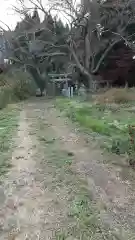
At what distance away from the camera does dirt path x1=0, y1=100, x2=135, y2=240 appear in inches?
152

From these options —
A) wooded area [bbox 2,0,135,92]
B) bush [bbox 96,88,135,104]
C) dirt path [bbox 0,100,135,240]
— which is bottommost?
bush [bbox 96,88,135,104]

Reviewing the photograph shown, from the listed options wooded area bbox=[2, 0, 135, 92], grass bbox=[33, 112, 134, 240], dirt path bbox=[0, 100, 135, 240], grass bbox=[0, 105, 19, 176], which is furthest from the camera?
wooded area bbox=[2, 0, 135, 92]

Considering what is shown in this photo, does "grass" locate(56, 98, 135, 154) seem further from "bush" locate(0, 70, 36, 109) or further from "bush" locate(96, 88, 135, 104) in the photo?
"bush" locate(0, 70, 36, 109)

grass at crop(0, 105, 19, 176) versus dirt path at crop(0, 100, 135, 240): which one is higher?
dirt path at crop(0, 100, 135, 240)

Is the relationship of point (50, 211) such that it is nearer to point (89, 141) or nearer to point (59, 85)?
point (89, 141)

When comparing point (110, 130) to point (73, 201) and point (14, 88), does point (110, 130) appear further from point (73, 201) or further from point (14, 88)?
point (14, 88)

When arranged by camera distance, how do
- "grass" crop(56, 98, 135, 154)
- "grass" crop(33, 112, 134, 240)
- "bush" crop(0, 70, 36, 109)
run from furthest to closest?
"bush" crop(0, 70, 36, 109) → "grass" crop(56, 98, 135, 154) → "grass" crop(33, 112, 134, 240)

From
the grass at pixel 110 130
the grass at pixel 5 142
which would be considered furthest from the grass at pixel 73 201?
the grass at pixel 110 130

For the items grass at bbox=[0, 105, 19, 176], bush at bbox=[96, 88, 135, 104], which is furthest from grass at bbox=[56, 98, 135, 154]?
bush at bbox=[96, 88, 135, 104]

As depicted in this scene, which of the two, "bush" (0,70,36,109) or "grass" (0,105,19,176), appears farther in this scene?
"bush" (0,70,36,109)

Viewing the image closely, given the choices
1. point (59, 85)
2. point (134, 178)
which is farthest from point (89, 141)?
point (59, 85)

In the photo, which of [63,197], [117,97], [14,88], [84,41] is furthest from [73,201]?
[84,41]

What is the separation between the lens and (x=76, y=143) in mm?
8383

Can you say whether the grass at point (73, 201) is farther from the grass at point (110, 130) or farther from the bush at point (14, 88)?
the bush at point (14, 88)
